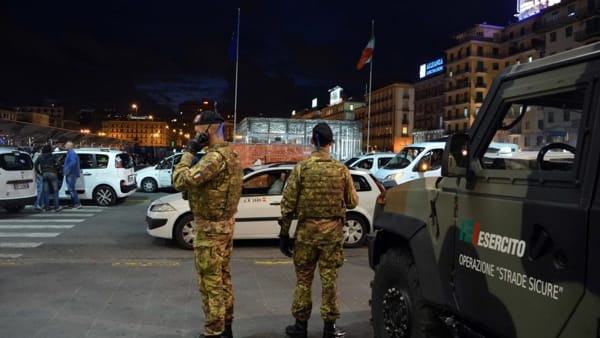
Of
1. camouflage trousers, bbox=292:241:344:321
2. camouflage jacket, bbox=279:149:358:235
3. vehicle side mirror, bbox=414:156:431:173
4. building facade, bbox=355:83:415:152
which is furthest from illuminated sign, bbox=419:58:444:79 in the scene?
camouflage trousers, bbox=292:241:344:321

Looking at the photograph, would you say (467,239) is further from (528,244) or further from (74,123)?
(74,123)

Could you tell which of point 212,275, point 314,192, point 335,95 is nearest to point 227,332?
point 212,275

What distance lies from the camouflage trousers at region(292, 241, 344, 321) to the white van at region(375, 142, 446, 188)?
9.81m

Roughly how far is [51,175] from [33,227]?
2.37m

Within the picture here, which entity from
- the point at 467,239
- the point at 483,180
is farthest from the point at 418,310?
the point at 483,180

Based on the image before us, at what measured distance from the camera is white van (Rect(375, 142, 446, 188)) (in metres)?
13.9

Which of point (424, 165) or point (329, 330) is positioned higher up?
point (424, 165)

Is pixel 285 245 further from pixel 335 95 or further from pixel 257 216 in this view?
pixel 335 95

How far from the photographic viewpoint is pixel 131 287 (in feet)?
19.9

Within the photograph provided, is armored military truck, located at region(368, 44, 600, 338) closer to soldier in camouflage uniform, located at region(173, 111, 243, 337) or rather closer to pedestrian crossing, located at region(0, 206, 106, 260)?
soldier in camouflage uniform, located at region(173, 111, 243, 337)

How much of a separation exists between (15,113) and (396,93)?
10431cm

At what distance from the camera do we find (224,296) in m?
4.22

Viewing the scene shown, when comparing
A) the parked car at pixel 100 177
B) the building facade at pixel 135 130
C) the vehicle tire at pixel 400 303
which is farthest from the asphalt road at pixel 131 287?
the building facade at pixel 135 130

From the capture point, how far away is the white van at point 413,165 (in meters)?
13.9
